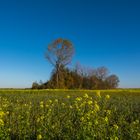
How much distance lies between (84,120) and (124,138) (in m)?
1.13

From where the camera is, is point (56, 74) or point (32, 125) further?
point (56, 74)

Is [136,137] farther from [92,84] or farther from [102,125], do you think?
[92,84]

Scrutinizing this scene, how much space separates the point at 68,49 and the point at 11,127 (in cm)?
4648

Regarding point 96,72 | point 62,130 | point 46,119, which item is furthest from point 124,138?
point 96,72

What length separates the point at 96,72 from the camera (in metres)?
71.9

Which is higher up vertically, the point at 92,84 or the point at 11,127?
the point at 92,84

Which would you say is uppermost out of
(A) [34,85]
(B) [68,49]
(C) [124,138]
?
(B) [68,49]

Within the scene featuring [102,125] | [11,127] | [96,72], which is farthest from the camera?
[96,72]

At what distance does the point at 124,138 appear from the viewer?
729 cm

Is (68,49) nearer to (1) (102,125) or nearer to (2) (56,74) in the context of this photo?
(2) (56,74)

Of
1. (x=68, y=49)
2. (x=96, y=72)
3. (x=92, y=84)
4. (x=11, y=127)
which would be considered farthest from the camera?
(x=96, y=72)

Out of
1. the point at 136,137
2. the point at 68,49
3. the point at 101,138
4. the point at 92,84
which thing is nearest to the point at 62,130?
the point at 101,138

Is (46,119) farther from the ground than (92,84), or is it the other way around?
(92,84)

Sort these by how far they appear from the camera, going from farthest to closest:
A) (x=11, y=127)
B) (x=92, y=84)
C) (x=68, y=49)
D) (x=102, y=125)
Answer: (x=92, y=84), (x=68, y=49), (x=11, y=127), (x=102, y=125)
